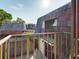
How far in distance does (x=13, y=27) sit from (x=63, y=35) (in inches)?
506

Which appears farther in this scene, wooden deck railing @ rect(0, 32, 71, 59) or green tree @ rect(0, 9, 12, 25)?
green tree @ rect(0, 9, 12, 25)

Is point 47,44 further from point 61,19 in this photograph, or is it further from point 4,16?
point 4,16

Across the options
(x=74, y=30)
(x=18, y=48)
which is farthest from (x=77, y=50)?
(x=18, y=48)

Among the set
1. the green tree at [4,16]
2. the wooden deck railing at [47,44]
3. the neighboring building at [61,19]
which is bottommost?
the wooden deck railing at [47,44]

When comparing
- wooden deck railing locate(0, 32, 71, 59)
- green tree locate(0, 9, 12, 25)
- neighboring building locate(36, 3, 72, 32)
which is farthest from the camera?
green tree locate(0, 9, 12, 25)

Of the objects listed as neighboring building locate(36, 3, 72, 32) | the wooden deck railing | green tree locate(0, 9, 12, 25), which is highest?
green tree locate(0, 9, 12, 25)

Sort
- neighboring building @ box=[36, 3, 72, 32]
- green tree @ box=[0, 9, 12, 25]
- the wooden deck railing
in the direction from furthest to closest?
green tree @ box=[0, 9, 12, 25] → neighboring building @ box=[36, 3, 72, 32] → the wooden deck railing

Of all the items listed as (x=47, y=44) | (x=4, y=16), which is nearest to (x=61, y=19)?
(x=47, y=44)

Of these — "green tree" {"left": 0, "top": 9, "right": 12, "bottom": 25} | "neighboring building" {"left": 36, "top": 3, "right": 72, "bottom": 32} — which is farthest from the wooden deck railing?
"green tree" {"left": 0, "top": 9, "right": 12, "bottom": 25}

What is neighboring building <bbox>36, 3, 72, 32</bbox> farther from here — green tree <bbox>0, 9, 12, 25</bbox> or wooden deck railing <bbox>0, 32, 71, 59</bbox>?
green tree <bbox>0, 9, 12, 25</bbox>

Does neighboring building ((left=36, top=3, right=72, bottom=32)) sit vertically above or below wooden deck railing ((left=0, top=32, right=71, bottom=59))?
above

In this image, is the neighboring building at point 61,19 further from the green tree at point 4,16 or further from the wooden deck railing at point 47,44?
the green tree at point 4,16

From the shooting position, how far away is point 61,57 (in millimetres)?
3271

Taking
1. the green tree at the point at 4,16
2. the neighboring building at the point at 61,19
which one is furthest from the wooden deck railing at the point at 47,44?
the green tree at the point at 4,16
